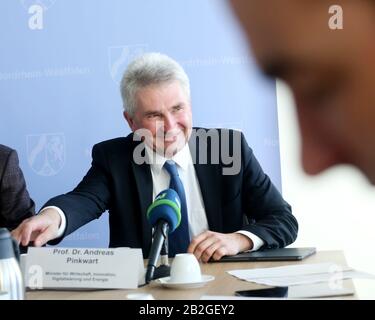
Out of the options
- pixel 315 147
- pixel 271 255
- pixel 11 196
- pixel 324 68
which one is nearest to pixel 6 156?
pixel 11 196

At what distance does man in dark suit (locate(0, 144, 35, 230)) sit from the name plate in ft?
3.14

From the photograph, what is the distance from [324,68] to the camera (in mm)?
3035

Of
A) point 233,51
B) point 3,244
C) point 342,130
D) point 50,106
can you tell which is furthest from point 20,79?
point 3,244

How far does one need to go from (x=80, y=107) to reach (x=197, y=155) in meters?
Result: 1.15

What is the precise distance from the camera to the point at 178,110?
2219mm

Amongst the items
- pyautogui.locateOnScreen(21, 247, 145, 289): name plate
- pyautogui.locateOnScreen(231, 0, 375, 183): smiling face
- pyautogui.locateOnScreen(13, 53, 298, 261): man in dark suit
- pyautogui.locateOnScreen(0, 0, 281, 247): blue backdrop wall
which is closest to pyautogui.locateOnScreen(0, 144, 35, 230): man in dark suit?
pyautogui.locateOnScreen(13, 53, 298, 261): man in dark suit

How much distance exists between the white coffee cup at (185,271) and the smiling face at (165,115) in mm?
850

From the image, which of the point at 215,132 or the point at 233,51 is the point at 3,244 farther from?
the point at 233,51

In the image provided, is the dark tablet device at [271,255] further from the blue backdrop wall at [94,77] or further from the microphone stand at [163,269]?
the blue backdrop wall at [94,77]

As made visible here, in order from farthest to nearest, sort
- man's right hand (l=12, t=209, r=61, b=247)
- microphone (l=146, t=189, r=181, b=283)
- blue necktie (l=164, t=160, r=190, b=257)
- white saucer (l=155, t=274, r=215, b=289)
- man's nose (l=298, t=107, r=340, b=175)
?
man's nose (l=298, t=107, r=340, b=175)
blue necktie (l=164, t=160, r=190, b=257)
man's right hand (l=12, t=209, r=61, b=247)
microphone (l=146, t=189, r=181, b=283)
white saucer (l=155, t=274, r=215, b=289)

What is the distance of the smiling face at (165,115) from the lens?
2.19 meters

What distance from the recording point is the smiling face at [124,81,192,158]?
2193 millimetres

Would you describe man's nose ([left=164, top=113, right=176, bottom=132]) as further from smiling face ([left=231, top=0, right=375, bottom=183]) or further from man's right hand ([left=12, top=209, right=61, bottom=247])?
smiling face ([left=231, top=0, right=375, bottom=183])

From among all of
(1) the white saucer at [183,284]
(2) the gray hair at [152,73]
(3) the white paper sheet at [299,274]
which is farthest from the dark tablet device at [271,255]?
(2) the gray hair at [152,73]
